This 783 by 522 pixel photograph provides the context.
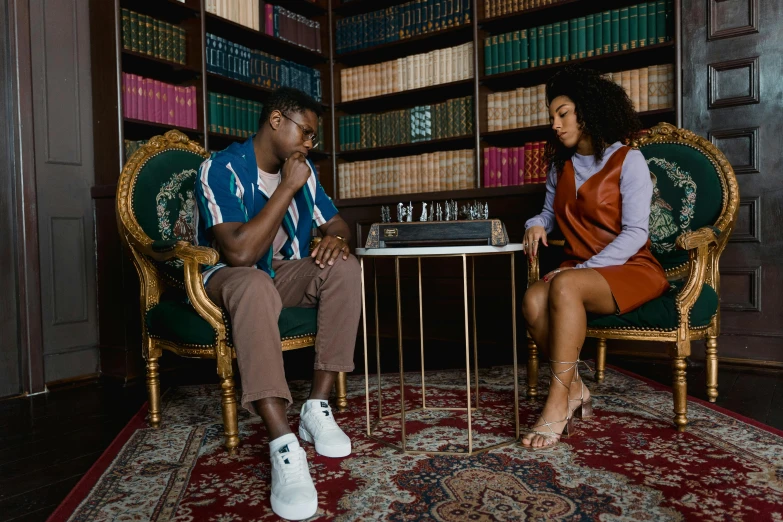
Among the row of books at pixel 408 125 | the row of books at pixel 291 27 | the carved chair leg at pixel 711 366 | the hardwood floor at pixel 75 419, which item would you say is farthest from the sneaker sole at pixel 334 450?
the row of books at pixel 291 27

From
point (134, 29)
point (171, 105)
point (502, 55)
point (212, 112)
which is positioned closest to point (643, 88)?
point (502, 55)

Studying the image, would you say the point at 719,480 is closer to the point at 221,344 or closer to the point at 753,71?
the point at 221,344

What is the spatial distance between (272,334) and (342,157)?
264 cm

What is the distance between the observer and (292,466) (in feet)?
4.72

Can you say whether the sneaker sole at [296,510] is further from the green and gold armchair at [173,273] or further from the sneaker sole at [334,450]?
the green and gold armchair at [173,273]

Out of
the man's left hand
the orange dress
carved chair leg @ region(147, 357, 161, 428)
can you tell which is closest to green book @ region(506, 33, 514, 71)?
the orange dress

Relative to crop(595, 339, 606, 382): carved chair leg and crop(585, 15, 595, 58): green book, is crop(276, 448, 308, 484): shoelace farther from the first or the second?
crop(585, 15, 595, 58): green book

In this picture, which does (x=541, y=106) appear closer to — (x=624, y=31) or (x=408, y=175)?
(x=624, y=31)

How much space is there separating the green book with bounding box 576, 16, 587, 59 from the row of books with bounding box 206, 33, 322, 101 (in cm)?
164

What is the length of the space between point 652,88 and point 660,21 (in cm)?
31

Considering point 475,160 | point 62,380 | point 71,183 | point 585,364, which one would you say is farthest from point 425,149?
point 62,380

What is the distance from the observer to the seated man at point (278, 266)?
160 cm

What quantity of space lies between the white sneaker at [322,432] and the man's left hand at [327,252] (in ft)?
1.39

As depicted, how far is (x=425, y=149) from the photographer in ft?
12.8
